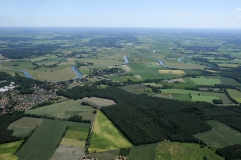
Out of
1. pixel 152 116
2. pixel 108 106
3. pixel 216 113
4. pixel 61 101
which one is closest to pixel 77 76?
pixel 61 101

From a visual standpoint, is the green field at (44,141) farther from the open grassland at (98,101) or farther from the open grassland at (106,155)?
the open grassland at (98,101)

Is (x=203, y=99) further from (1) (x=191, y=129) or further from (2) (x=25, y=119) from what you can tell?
(2) (x=25, y=119)

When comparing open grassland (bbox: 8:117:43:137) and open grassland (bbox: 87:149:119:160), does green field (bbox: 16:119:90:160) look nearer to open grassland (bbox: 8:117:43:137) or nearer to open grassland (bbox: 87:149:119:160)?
open grassland (bbox: 8:117:43:137)

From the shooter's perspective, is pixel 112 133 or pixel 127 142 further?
pixel 112 133

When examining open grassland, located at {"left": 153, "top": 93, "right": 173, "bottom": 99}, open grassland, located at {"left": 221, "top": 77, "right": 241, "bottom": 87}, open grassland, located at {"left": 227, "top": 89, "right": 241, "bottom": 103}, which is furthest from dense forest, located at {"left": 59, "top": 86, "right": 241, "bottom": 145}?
open grassland, located at {"left": 221, "top": 77, "right": 241, "bottom": 87}

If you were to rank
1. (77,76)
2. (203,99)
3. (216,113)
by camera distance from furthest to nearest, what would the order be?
(77,76)
(203,99)
(216,113)

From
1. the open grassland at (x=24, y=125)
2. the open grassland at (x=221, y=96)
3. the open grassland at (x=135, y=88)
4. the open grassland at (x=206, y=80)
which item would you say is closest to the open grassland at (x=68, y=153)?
the open grassland at (x=24, y=125)
